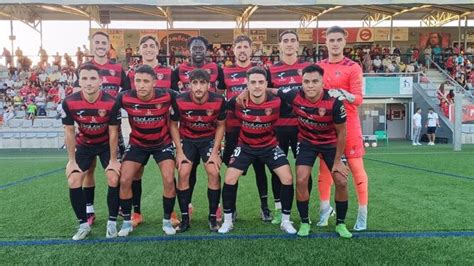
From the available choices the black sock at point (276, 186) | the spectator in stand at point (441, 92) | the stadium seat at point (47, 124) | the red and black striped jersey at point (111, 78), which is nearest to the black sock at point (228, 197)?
the black sock at point (276, 186)

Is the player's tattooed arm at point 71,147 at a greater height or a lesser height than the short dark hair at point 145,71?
lesser

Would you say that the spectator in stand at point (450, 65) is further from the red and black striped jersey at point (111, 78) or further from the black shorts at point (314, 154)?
the red and black striped jersey at point (111, 78)

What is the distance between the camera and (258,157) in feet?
16.3

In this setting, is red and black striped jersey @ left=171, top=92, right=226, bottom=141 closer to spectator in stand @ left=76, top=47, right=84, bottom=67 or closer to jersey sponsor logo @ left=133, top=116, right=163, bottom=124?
jersey sponsor logo @ left=133, top=116, right=163, bottom=124

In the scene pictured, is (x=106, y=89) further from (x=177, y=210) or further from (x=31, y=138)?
(x=31, y=138)

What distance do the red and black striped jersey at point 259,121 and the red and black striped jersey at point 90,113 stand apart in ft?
4.36

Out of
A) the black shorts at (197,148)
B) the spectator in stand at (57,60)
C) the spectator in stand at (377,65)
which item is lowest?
the black shorts at (197,148)

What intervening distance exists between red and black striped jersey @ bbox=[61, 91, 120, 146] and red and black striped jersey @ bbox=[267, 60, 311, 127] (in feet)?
5.99

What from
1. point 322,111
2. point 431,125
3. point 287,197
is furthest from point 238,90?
point 431,125

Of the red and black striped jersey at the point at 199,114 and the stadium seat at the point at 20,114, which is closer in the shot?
the red and black striped jersey at the point at 199,114

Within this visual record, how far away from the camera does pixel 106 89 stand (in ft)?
18.8

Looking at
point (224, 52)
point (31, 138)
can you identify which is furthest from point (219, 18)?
point (31, 138)

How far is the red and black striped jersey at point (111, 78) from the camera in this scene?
18.8 feet

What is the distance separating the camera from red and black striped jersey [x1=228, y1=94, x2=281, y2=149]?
4.89m
